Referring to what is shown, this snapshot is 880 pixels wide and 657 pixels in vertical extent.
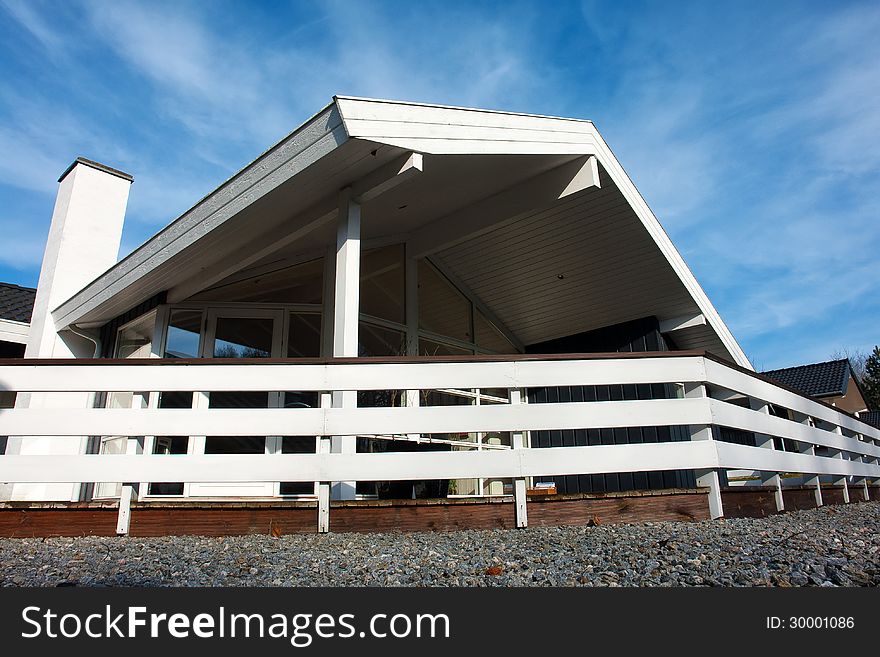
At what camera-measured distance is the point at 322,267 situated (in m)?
6.85

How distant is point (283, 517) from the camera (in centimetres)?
379

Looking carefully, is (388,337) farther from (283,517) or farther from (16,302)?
(16,302)

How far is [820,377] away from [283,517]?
20.2 meters

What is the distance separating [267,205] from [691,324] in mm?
6050

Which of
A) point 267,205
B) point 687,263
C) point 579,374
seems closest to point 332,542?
point 579,374

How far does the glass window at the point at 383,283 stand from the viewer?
6.98m

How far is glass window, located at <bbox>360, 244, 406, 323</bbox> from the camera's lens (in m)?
6.98

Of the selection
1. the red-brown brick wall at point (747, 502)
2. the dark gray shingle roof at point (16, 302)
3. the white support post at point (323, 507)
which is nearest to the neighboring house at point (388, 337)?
the white support post at point (323, 507)

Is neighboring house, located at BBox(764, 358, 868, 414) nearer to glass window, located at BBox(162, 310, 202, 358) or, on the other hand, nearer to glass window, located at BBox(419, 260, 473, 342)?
glass window, located at BBox(419, 260, 473, 342)

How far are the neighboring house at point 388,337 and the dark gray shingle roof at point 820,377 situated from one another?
981cm

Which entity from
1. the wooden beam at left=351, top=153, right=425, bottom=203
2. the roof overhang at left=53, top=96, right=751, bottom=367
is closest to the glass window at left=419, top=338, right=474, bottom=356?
the roof overhang at left=53, top=96, right=751, bottom=367

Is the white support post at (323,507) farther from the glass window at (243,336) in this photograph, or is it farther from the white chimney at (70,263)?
the white chimney at (70,263)

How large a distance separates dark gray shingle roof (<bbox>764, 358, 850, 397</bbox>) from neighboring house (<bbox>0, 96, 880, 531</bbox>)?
981cm

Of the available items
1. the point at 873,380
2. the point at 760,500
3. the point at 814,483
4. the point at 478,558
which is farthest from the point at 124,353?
the point at 873,380
